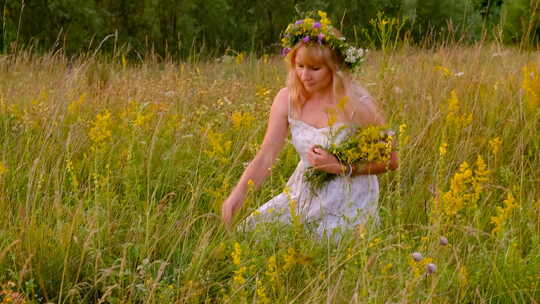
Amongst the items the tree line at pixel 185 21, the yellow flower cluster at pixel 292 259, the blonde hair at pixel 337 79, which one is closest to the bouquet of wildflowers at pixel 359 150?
the blonde hair at pixel 337 79

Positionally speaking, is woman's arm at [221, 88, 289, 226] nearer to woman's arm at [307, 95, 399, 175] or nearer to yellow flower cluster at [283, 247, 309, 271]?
woman's arm at [307, 95, 399, 175]

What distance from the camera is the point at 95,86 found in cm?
464

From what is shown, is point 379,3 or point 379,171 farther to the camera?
point 379,3

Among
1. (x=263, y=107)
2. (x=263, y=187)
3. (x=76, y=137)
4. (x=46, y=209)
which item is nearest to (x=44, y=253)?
(x=46, y=209)

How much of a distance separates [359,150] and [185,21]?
653cm

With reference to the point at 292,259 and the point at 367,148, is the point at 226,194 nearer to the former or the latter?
the point at 367,148

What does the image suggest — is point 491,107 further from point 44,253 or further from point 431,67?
point 44,253

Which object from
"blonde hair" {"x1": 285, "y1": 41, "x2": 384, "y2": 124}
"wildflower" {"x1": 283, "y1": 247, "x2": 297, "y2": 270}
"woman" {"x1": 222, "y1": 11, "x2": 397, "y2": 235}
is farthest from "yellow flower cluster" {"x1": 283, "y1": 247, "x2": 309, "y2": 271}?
"blonde hair" {"x1": 285, "y1": 41, "x2": 384, "y2": 124}

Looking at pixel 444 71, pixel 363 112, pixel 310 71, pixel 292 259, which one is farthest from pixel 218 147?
pixel 444 71

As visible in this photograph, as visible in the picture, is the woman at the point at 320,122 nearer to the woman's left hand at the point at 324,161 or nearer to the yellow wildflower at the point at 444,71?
the woman's left hand at the point at 324,161

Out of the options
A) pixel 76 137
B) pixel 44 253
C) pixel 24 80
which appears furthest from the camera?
pixel 24 80

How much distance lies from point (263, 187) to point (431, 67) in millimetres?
2223

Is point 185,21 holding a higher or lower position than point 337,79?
lower

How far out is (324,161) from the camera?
2.85 m
